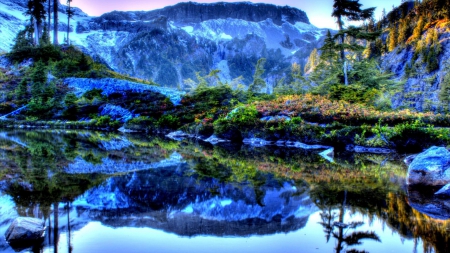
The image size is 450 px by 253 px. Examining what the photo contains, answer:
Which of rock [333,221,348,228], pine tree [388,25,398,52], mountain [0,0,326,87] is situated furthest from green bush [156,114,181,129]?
mountain [0,0,326,87]

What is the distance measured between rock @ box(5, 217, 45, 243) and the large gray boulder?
7.33m

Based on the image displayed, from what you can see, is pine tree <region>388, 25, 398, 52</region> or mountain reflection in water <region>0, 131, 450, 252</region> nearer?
mountain reflection in water <region>0, 131, 450, 252</region>

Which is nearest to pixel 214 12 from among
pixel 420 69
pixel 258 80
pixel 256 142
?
pixel 420 69

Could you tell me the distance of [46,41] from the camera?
38.5 meters

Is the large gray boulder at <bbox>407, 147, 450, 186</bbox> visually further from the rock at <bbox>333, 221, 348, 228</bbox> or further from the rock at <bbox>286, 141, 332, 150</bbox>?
the rock at <bbox>286, 141, 332, 150</bbox>

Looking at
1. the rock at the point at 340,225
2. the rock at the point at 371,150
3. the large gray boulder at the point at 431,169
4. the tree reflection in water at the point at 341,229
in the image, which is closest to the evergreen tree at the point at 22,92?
the rock at the point at 371,150

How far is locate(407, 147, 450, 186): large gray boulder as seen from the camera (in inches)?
236

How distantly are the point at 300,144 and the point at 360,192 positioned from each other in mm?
8433

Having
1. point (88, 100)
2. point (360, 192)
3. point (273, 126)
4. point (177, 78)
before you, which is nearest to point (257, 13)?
point (177, 78)

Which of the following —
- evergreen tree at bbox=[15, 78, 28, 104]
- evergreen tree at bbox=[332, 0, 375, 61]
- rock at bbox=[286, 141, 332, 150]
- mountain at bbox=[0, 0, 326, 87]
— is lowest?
rock at bbox=[286, 141, 332, 150]

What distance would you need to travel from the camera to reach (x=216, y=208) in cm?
470

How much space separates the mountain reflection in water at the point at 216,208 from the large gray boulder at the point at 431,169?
404 mm

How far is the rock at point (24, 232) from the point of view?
3.28 m

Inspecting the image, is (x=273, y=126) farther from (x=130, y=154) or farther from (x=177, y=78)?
(x=177, y=78)
